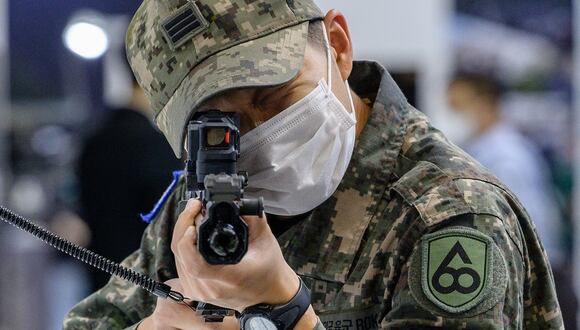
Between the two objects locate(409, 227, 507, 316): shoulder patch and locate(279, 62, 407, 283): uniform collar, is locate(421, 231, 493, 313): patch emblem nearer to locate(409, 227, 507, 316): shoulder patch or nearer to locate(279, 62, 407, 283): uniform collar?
locate(409, 227, 507, 316): shoulder patch

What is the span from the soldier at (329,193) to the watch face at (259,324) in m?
0.01

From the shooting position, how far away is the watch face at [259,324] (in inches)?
54.3

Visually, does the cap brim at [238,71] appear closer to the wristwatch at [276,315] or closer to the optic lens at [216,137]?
the optic lens at [216,137]

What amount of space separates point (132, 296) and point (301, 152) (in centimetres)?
50

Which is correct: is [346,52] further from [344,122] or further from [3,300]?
[3,300]

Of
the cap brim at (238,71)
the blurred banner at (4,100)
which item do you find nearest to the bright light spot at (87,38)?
the blurred banner at (4,100)

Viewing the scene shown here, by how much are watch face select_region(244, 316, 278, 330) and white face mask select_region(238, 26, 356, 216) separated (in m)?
0.25

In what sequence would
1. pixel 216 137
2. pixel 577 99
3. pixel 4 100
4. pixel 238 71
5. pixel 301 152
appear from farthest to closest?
pixel 4 100 < pixel 577 99 < pixel 301 152 < pixel 238 71 < pixel 216 137

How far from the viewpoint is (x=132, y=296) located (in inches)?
75.0

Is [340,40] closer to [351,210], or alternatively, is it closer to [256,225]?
[351,210]

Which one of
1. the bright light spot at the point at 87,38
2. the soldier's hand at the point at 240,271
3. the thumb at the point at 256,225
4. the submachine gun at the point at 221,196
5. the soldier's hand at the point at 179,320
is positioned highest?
the submachine gun at the point at 221,196

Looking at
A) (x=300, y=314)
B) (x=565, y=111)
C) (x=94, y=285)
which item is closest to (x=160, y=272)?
(x=300, y=314)

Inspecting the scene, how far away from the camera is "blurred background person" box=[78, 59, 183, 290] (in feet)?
13.5

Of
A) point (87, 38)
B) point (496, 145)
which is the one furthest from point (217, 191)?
point (87, 38)
